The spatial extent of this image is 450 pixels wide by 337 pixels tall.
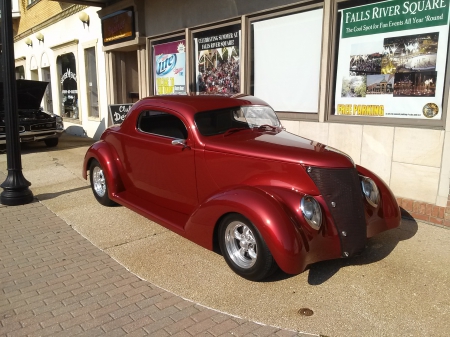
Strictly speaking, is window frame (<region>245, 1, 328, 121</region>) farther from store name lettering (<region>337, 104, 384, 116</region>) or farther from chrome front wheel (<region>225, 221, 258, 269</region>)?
chrome front wheel (<region>225, 221, 258, 269</region>)

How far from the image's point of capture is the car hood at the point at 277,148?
3.65 m

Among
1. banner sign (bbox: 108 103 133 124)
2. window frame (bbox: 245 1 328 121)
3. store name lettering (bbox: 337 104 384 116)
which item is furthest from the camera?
banner sign (bbox: 108 103 133 124)

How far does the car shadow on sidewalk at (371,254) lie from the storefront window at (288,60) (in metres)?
2.60

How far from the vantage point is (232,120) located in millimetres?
4617

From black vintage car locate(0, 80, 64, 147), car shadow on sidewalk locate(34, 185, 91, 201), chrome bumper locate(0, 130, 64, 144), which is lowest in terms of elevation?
car shadow on sidewalk locate(34, 185, 91, 201)

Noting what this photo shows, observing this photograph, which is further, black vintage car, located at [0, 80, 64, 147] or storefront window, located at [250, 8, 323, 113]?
black vintage car, located at [0, 80, 64, 147]

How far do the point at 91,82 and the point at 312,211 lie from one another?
11960mm

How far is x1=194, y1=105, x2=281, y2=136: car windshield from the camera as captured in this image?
445cm

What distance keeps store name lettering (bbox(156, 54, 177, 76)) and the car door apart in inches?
197

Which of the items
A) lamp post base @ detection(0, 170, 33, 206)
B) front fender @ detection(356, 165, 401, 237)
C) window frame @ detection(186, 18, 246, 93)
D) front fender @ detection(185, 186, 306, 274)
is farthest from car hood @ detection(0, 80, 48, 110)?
front fender @ detection(356, 165, 401, 237)

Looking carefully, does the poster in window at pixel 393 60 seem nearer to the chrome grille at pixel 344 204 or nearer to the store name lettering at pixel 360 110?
the store name lettering at pixel 360 110

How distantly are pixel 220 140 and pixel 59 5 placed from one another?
13.4m

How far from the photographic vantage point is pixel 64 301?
335 centimetres

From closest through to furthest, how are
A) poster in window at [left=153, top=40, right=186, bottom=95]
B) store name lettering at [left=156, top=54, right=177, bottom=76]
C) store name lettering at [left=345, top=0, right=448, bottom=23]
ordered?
store name lettering at [left=345, top=0, right=448, bottom=23] → poster in window at [left=153, top=40, right=186, bottom=95] → store name lettering at [left=156, top=54, right=177, bottom=76]
